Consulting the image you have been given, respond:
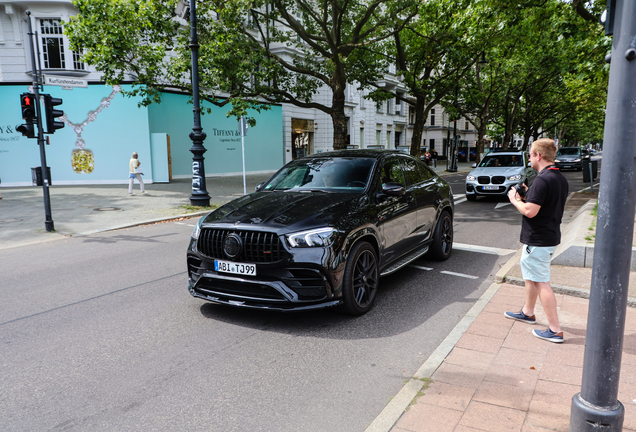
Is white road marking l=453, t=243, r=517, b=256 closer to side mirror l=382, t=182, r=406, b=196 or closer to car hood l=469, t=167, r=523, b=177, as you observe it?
side mirror l=382, t=182, r=406, b=196

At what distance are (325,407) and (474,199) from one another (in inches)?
527

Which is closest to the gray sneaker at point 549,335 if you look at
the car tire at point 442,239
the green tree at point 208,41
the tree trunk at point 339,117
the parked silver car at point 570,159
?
the car tire at point 442,239

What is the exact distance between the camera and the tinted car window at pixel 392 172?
568cm

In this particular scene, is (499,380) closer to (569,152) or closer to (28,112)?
(28,112)

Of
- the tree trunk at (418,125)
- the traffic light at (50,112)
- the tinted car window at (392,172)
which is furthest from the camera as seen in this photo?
the tree trunk at (418,125)

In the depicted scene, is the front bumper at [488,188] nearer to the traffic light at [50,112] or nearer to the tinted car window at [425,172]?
the tinted car window at [425,172]

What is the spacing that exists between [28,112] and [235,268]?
325 inches

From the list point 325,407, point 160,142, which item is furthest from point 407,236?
point 160,142

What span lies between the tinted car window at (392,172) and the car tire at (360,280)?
1.18 m

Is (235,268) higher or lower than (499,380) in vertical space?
higher

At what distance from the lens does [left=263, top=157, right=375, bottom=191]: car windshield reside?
17.9 feet

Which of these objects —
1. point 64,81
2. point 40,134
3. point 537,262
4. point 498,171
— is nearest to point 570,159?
point 498,171

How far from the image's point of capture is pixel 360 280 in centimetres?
468

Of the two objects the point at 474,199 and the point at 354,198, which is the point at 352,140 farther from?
the point at 354,198
